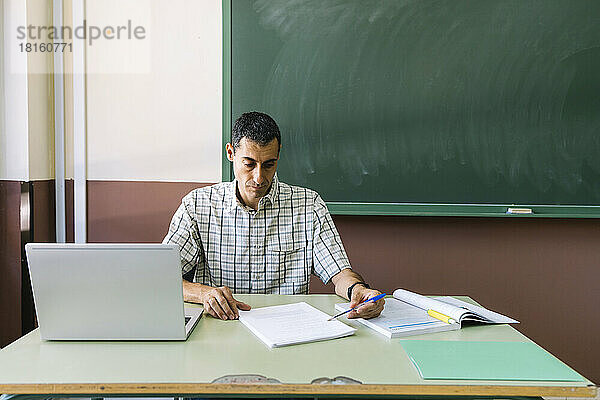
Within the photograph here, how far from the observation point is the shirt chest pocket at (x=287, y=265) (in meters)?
2.27

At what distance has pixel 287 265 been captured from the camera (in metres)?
2.29

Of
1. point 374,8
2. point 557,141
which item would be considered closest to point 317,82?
point 374,8

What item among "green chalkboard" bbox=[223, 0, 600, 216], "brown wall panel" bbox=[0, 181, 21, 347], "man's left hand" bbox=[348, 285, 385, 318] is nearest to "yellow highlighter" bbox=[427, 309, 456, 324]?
"man's left hand" bbox=[348, 285, 385, 318]

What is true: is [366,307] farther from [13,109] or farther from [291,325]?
[13,109]

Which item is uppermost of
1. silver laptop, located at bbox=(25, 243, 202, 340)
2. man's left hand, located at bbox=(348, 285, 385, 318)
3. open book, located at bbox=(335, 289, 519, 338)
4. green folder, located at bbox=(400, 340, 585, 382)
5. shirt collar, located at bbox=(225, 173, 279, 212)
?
shirt collar, located at bbox=(225, 173, 279, 212)

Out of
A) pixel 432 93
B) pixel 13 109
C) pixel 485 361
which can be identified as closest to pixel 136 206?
pixel 13 109

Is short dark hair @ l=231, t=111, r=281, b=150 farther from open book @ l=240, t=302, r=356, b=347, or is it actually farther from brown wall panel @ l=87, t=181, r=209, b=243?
brown wall panel @ l=87, t=181, r=209, b=243

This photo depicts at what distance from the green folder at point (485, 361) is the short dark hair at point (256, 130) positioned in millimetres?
878

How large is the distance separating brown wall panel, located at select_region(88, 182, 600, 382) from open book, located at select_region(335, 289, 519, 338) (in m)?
0.86

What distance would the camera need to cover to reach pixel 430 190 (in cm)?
277

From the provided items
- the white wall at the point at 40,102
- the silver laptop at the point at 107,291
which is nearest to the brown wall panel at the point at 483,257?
the white wall at the point at 40,102

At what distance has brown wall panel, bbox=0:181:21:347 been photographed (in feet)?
8.80

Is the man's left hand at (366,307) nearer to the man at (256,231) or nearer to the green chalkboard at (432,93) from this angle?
the man at (256,231)

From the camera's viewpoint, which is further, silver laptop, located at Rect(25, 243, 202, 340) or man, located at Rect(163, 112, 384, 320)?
man, located at Rect(163, 112, 384, 320)
